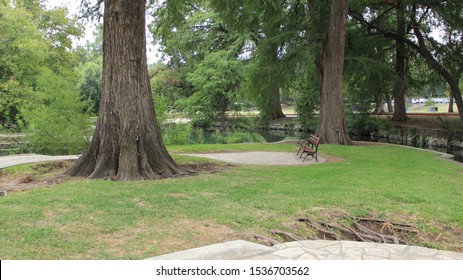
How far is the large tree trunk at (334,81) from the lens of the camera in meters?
18.5

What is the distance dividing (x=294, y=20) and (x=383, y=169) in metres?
13.5

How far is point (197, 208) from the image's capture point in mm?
6355

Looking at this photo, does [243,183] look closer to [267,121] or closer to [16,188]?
[16,188]

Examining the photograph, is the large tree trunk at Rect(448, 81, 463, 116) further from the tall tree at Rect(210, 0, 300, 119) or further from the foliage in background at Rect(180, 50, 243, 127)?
the foliage in background at Rect(180, 50, 243, 127)

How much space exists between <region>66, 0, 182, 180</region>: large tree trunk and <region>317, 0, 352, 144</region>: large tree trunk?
1137 cm

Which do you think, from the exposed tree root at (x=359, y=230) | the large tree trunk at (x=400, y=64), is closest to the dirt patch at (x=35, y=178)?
the exposed tree root at (x=359, y=230)

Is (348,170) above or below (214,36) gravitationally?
below

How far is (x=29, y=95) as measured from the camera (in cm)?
2555

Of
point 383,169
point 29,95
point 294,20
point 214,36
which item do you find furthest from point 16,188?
point 214,36

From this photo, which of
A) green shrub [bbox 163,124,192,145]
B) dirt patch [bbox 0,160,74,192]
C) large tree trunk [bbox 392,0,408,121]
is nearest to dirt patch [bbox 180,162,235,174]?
dirt patch [bbox 0,160,74,192]

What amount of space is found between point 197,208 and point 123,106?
148 inches

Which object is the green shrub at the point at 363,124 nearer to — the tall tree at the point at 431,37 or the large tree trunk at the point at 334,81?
the tall tree at the point at 431,37

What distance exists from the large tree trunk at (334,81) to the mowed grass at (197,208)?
342 inches

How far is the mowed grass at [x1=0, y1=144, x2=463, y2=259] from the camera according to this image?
470cm
